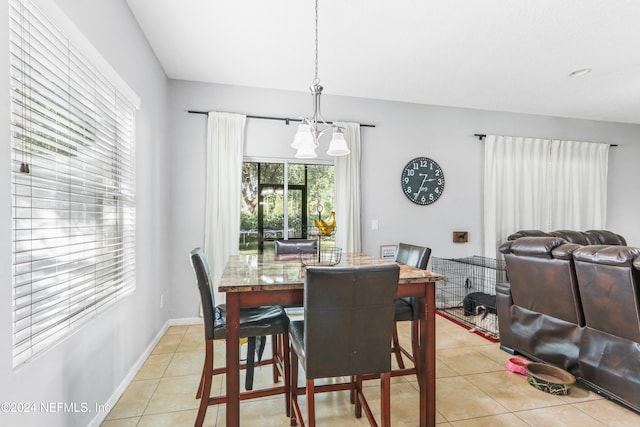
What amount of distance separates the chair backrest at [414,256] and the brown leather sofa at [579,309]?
2.68 ft

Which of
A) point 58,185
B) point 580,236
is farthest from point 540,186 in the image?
point 58,185

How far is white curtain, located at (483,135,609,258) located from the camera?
455 centimetres

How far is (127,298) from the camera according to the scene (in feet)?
7.77

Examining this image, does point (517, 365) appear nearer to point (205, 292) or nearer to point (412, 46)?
point (205, 292)

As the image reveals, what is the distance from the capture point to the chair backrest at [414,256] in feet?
7.80

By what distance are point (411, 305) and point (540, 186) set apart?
3.72m

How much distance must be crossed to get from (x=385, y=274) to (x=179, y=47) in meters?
2.76

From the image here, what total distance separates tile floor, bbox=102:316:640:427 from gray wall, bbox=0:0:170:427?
21 cm

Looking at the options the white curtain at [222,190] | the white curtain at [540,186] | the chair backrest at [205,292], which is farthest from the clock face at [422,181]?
the chair backrest at [205,292]

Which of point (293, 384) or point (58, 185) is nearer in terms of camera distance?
point (58, 185)

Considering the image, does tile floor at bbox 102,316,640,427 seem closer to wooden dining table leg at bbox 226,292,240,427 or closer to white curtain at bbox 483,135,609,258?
wooden dining table leg at bbox 226,292,240,427

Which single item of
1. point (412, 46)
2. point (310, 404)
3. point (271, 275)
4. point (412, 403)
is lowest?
point (412, 403)

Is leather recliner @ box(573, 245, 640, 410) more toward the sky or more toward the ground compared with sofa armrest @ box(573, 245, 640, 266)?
more toward the ground

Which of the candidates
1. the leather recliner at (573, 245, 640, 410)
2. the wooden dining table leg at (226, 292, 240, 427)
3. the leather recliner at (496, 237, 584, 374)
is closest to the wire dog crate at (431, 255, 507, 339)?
the leather recliner at (496, 237, 584, 374)
